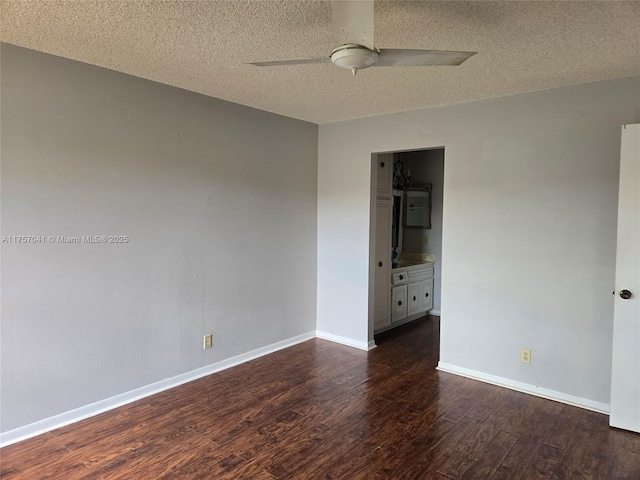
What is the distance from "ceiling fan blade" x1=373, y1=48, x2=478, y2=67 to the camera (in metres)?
1.77

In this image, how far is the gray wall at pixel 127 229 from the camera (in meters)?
2.57

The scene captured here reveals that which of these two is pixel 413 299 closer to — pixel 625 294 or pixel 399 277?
pixel 399 277

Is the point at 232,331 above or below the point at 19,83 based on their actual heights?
below

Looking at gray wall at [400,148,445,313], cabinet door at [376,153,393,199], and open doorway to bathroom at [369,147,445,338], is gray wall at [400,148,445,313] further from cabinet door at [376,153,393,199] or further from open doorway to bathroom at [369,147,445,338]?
cabinet door at [376,153,393,199]

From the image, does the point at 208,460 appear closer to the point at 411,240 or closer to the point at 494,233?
the point at 494,233

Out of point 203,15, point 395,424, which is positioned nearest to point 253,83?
point 203,15

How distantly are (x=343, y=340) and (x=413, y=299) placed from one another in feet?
4.61

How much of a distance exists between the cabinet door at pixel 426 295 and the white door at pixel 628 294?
2911 mm

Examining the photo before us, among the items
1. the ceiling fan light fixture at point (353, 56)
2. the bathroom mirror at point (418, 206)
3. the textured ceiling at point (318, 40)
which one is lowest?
the bathroom mirror at point (418, 206)

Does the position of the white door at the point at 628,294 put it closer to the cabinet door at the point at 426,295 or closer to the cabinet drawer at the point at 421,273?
the cabinet drawer at the point at 421,273

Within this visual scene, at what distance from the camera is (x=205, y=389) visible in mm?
3367

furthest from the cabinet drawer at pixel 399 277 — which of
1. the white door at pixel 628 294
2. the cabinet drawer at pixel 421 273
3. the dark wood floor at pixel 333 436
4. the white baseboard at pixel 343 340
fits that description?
the white door at pixel 628 294

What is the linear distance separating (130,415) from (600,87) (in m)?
4.25

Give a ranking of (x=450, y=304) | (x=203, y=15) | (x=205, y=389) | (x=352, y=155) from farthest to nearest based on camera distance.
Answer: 1. (x=352, y=155)
2. (x=450, y=304)
3. (x=205, y=389)
4. (x=203, y=15)
